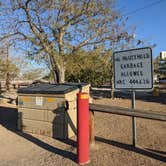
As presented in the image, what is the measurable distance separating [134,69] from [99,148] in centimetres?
186

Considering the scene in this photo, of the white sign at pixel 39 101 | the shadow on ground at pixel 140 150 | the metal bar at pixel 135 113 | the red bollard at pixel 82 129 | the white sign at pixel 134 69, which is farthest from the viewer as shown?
the white sign at pixel 39 101

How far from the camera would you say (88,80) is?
26.9m

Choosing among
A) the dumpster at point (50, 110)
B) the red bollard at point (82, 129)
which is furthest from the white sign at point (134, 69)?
the dumpster at point (50, 110)

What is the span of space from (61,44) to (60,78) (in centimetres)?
177

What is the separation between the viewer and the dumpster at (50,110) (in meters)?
6.91

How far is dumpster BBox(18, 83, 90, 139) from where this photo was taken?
22.7 ft

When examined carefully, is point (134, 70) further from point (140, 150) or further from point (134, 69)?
point (140, 150)

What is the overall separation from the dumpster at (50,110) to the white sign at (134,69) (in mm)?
1598

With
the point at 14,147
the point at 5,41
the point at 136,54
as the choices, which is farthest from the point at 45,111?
the point at 5,41

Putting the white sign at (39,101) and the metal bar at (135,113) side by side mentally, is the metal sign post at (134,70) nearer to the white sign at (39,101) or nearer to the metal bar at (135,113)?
the metal bar at (135,113)

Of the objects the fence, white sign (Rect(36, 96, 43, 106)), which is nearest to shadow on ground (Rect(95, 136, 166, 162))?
the fence

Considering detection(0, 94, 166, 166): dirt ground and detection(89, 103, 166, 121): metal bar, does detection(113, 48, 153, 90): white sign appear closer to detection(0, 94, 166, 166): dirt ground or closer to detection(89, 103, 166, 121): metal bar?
detection(89, 103, 166, 121): metal bar

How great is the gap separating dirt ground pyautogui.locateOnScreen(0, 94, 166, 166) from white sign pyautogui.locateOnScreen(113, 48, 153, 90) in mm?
1353

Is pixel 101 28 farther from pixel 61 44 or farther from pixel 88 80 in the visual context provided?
pixel 88 80
